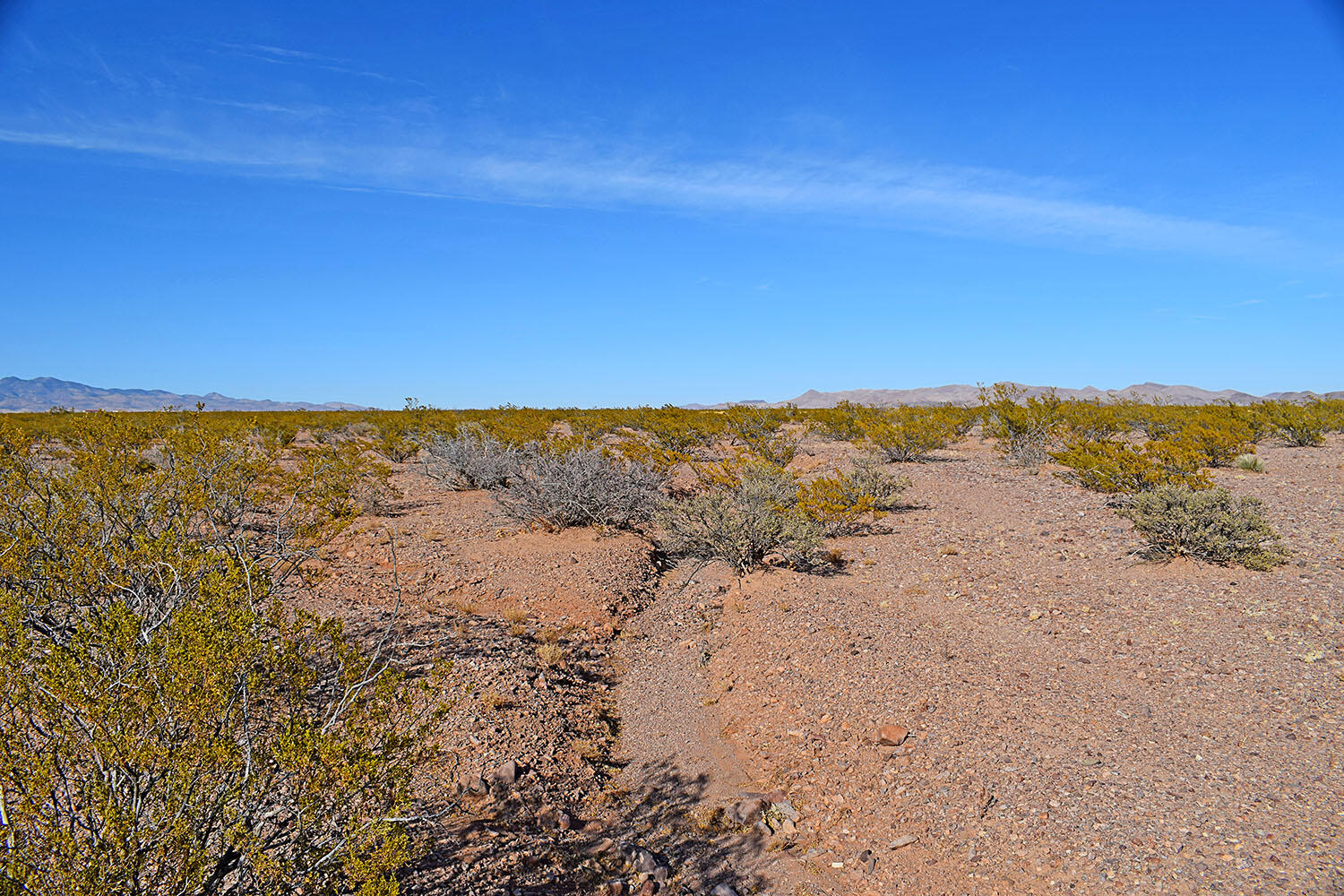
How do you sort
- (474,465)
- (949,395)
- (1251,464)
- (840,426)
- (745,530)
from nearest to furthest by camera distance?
(745,530) → (474,465) → (1251,464) → (840,426) → (949,395)

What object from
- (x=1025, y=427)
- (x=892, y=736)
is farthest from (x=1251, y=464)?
(x=892, y=736)

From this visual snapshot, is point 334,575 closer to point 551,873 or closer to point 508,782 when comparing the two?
point 508,782

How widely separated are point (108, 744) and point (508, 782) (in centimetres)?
305

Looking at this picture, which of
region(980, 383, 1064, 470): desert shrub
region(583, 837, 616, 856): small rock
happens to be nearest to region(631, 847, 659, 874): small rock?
region(583, 837, 616, 856): small rock

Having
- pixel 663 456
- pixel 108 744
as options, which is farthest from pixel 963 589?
pixel 108 744

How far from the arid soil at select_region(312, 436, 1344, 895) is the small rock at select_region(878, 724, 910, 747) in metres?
0.02

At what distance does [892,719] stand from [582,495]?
25.3ft

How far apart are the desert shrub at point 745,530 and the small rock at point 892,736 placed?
4.44 meters

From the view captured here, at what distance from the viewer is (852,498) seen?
12.6 m

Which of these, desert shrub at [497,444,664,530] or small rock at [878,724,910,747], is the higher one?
desert shrub at [497,444,664,530]

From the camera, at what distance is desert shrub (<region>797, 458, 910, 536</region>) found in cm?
1127

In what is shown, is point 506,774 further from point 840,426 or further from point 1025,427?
point 840,426

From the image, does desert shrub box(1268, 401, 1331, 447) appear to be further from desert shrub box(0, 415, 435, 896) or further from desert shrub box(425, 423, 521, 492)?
desert shrub box(0, 415, 435, 896)

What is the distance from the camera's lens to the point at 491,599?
959 cm
